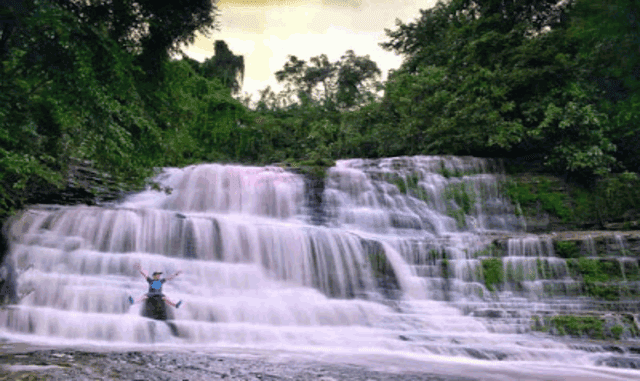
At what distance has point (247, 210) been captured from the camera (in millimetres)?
17641

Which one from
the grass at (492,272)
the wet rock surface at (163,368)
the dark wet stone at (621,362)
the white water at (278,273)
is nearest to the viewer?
the wet rock surface at (163,368)

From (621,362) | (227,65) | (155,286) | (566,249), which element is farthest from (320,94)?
(621,362)

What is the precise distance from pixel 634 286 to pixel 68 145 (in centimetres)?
1279

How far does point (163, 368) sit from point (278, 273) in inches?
268

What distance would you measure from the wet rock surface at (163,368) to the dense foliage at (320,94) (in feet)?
9.00

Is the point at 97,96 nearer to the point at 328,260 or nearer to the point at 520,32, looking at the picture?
the point at 328,260

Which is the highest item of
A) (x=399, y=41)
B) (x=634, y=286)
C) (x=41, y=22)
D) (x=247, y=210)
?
(x=399, y=41)

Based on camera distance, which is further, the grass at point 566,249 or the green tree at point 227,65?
the green tree at point 227,65

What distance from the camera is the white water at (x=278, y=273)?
29.9 feet

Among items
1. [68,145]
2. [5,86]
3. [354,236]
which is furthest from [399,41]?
[5,86]

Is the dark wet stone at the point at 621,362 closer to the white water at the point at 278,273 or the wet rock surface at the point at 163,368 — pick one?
the white water at the point at 278,273

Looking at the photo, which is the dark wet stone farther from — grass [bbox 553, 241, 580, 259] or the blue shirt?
the blue shirt

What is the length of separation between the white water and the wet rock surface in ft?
5.18

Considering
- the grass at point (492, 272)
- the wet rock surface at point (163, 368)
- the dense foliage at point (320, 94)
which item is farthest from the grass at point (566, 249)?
the wet rock surface at point (163, 368)
